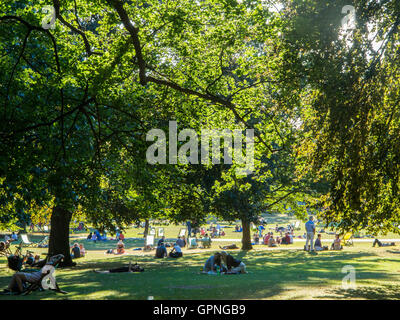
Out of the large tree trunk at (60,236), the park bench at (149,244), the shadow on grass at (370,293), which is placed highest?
the large tree trunk at (60,236)

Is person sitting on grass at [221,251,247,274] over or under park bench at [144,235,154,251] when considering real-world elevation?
over

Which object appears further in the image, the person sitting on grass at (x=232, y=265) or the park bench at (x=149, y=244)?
the park bench at (x=149, y=244)

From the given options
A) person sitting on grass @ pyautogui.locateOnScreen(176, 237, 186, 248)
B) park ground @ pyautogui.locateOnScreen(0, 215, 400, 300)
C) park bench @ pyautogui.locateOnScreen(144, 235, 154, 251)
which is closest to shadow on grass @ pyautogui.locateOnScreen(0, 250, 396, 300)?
park ground @ pyautogui.locateOnScreen(0, 215, 400, 300)

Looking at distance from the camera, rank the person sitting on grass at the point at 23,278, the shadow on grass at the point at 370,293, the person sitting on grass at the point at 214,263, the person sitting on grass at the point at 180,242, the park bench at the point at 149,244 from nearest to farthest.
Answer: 1. the shadow on grass at the point at 370,293
2. the person sitting on grass at the point at 23,278
3. the person sitting on grass at the point at 214,263
4. the park bench at the point at 149,244
5. the person sitting on grass at the point at 180,242

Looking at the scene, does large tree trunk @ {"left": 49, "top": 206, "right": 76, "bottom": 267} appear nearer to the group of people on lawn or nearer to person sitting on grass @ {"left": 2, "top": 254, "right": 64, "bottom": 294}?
the group of people on lawn

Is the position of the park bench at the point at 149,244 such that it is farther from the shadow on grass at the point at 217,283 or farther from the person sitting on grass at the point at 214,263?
the person sitting on grass at the point at 214,263

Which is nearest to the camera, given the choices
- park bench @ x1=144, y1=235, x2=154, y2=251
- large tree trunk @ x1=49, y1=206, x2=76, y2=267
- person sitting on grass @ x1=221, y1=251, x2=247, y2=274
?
person sitting on grass @ x1=221, y1=251, x2=247, y2=274

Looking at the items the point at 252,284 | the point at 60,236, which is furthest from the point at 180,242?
the point at 252,284

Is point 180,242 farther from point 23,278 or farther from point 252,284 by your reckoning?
point 23,278

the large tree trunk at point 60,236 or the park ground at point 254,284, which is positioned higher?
the large tree trunk at point 60,236

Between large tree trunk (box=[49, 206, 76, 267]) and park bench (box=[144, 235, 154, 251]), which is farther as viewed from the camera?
park bench (box=[144, 235, 154, 251])

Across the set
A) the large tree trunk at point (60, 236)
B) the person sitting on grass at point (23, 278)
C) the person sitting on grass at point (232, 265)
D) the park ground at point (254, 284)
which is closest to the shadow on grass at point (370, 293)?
the park ground at point (254, 284)

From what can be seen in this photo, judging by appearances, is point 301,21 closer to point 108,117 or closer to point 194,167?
point 108,117

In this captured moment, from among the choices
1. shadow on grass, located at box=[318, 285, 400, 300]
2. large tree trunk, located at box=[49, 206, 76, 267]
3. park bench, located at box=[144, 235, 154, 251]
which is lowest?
park bench, located at box=[144, 235, 154, 251]
